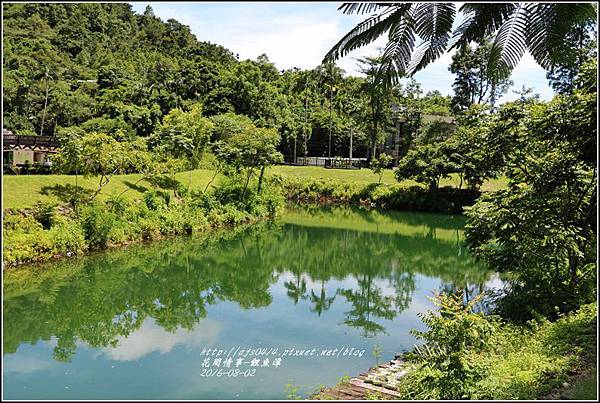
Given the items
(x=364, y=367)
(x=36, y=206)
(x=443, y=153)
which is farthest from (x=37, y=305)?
(x=443, y=153)

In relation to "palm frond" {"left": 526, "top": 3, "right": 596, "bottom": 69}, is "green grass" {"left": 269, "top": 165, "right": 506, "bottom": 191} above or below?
below

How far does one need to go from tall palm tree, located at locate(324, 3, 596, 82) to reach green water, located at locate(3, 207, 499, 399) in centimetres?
566

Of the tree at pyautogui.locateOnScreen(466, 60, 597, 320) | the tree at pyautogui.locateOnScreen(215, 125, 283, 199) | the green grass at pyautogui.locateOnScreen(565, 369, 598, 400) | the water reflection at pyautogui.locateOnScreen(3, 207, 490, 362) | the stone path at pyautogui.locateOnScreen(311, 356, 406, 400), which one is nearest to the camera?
the green grass at pyautogui.locateOnScreen(565, 369, 598, 400)

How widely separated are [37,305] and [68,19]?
51293mm

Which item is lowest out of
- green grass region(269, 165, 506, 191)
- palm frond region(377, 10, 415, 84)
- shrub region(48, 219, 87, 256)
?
shrub region(48, 219, 87, 256)

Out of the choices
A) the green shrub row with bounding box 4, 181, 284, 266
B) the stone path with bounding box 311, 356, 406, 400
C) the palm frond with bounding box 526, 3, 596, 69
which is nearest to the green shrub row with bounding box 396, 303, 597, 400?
the stone path with bounding box 311, 356, 406, 400

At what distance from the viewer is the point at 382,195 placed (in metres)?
29.5

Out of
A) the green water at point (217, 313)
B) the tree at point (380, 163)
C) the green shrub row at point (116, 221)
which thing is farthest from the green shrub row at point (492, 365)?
the tree at point (380, 163)

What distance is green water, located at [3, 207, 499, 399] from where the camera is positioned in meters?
7.31

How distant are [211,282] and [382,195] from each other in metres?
17.8

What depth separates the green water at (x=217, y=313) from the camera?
731 cm

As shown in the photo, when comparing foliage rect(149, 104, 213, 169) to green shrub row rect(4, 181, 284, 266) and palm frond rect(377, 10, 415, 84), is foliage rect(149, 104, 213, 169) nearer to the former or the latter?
green shrub row rect(4, 181, 284, 266)

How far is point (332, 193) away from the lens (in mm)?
31391

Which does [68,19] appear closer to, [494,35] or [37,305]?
[37,305]
